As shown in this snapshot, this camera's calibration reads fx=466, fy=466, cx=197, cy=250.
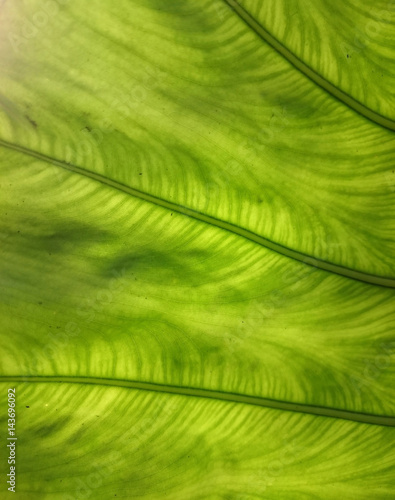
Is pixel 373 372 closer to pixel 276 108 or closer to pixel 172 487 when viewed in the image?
pixel 172 487

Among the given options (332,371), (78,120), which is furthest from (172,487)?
(78,120)

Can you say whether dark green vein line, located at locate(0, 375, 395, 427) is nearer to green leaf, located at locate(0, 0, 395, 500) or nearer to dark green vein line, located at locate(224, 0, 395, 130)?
green leaf, located at locate(0, 0, 395, 500)

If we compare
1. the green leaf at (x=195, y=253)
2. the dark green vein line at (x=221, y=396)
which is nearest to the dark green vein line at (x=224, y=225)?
the green leaf at (x=195, y=253)

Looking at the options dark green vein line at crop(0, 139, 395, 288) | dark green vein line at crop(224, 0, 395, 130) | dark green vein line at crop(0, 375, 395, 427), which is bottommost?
dark green vein line at crop(0, 375, 395, 427)

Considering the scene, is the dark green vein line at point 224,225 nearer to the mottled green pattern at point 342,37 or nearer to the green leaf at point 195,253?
the green leaf at point 195,253

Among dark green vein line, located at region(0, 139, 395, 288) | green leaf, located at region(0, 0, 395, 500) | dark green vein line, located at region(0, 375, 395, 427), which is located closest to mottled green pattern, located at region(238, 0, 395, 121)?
green leaf, located at region(0, 0, 395, 500)

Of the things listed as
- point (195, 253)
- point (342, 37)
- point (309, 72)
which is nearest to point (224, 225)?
point (195, 253)

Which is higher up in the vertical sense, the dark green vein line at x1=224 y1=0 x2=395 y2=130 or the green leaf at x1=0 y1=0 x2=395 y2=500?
the dark green vein line at x1=224 y1=0 x2=395 y2=130
